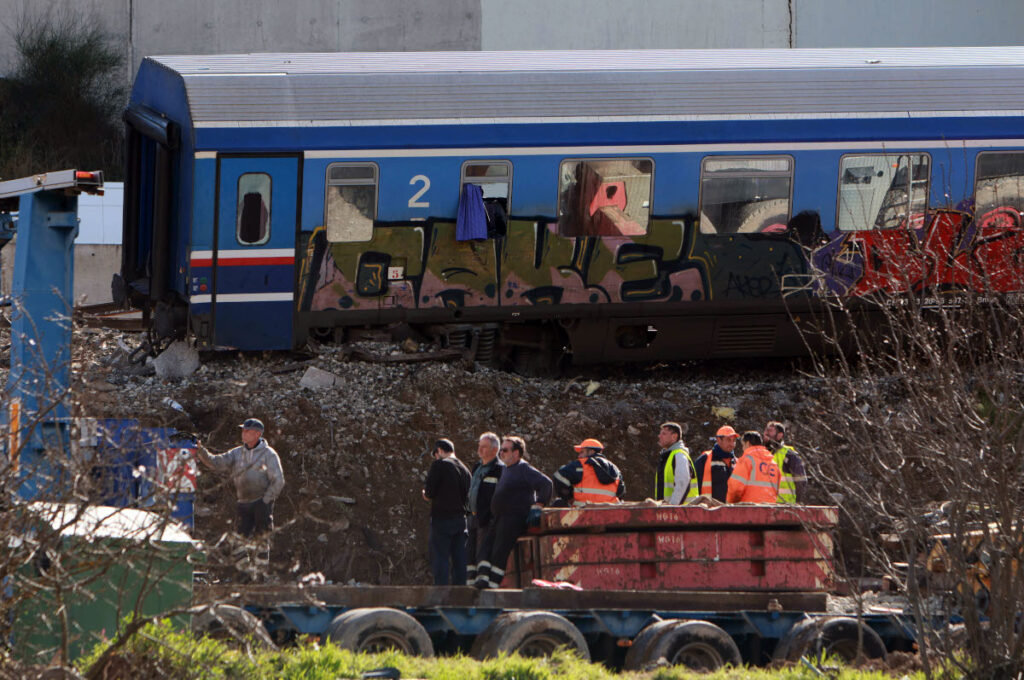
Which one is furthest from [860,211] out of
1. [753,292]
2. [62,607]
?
[62,607]

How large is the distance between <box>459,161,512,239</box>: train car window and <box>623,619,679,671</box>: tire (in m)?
5.84

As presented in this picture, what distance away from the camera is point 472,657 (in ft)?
27.6

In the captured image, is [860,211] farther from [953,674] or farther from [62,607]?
[62,607]

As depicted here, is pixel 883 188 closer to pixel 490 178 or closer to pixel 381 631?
pixel 490 178

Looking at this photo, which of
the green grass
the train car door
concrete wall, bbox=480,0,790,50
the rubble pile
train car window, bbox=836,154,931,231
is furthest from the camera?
concrete wall, bbox=480,0,790,50

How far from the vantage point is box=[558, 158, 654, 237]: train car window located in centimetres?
1364

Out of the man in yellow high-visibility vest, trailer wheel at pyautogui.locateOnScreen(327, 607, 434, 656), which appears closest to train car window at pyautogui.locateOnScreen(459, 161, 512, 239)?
the man in yellow high-visibility vest

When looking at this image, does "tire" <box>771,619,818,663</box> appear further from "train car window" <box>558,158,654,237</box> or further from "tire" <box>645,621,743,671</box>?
"train car window" <box>558,158,654,237</box>

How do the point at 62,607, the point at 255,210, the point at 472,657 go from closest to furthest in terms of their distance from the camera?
the point at 62,607
the point at 472,657
the point at 255,210

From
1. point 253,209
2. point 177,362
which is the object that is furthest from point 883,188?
point 177,362

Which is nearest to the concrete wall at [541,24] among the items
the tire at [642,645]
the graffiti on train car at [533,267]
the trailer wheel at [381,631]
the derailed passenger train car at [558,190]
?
the derailed passenger train car at [558,190]

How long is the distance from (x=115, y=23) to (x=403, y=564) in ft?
76.0

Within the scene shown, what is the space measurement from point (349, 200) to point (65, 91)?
Answer: 20631 mm

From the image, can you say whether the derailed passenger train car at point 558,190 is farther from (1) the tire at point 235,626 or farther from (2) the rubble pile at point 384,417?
(1) the tire at point 235,626
